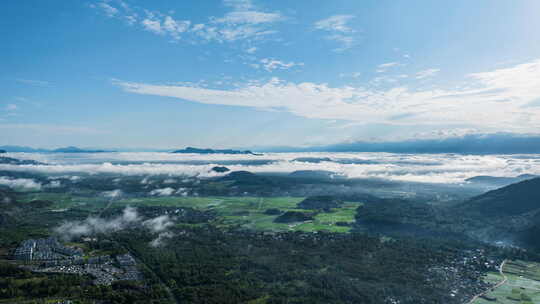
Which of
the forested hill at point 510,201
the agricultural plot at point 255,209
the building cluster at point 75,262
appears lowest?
the agricultural plot at point 255,209

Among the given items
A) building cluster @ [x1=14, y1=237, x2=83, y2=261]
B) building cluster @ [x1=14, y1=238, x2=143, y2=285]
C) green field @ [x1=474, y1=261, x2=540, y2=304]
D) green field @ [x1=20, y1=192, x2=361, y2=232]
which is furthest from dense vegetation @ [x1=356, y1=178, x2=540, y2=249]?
building cluster @ [x1=14, y1=237, x2=83, y2=261]

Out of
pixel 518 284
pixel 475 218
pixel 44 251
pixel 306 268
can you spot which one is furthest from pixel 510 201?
pixel 44 251

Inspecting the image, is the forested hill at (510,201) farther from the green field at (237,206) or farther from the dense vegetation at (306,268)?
the green field at (237,206)

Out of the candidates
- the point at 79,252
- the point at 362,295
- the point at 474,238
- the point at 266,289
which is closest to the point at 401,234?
the point at 474,238

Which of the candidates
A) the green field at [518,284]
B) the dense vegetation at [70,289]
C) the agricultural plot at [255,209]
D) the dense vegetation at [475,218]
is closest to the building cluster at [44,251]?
the dense vegetation at [70,289]

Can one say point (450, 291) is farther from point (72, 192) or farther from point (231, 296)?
point (72, 192)

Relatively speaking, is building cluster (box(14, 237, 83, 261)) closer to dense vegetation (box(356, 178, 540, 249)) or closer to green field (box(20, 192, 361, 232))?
green field (box(20, 192, 361, 232))

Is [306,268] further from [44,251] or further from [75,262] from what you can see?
[44,251]
